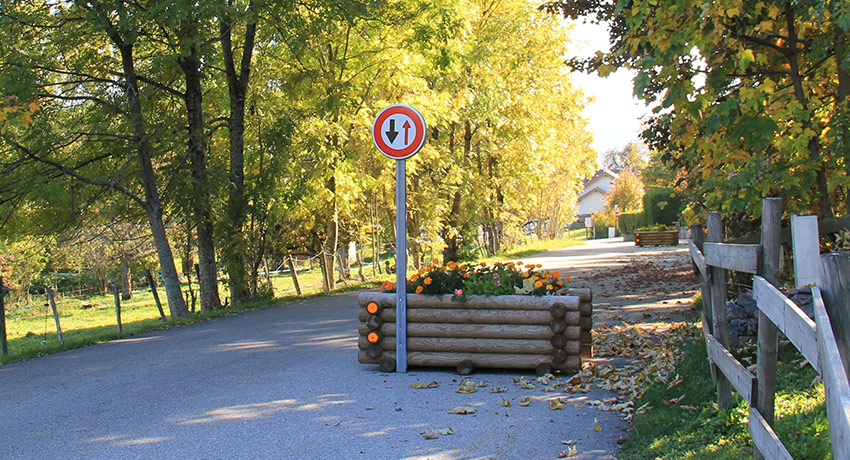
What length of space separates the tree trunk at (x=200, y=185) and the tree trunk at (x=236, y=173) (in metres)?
0.43

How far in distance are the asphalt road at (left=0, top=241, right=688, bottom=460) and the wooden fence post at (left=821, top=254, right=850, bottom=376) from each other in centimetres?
271

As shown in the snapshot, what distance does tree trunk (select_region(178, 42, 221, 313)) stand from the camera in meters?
16.9

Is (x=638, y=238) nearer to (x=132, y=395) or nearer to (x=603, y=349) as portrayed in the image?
(x=603, y=349)

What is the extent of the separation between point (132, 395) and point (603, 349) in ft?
18.2

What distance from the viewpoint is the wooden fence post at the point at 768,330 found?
167 inches

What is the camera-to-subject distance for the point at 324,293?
66.4ft

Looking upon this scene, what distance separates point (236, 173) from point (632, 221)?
45408mm

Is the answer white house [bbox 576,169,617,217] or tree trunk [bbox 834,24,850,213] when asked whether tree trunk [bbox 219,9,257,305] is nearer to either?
tree trunk [bbox 834,24,850,213]

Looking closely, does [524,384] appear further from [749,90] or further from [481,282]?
[749,90]

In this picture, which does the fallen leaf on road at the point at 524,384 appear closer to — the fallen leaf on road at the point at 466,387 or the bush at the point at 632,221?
the fallen leaf on road at the point at 466,387

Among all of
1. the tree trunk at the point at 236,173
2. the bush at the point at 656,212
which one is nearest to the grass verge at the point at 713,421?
the tree trunk at the point at 236,173

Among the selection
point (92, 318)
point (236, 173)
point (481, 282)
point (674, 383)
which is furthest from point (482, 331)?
point (92, 318)

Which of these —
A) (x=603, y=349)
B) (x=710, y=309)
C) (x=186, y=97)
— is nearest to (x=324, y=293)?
(x=186, y=97)

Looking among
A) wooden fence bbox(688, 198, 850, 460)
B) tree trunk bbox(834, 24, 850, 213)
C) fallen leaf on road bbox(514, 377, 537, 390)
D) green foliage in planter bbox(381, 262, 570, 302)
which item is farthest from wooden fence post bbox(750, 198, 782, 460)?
tree trunk bbox(834, 24, 850, 213)
